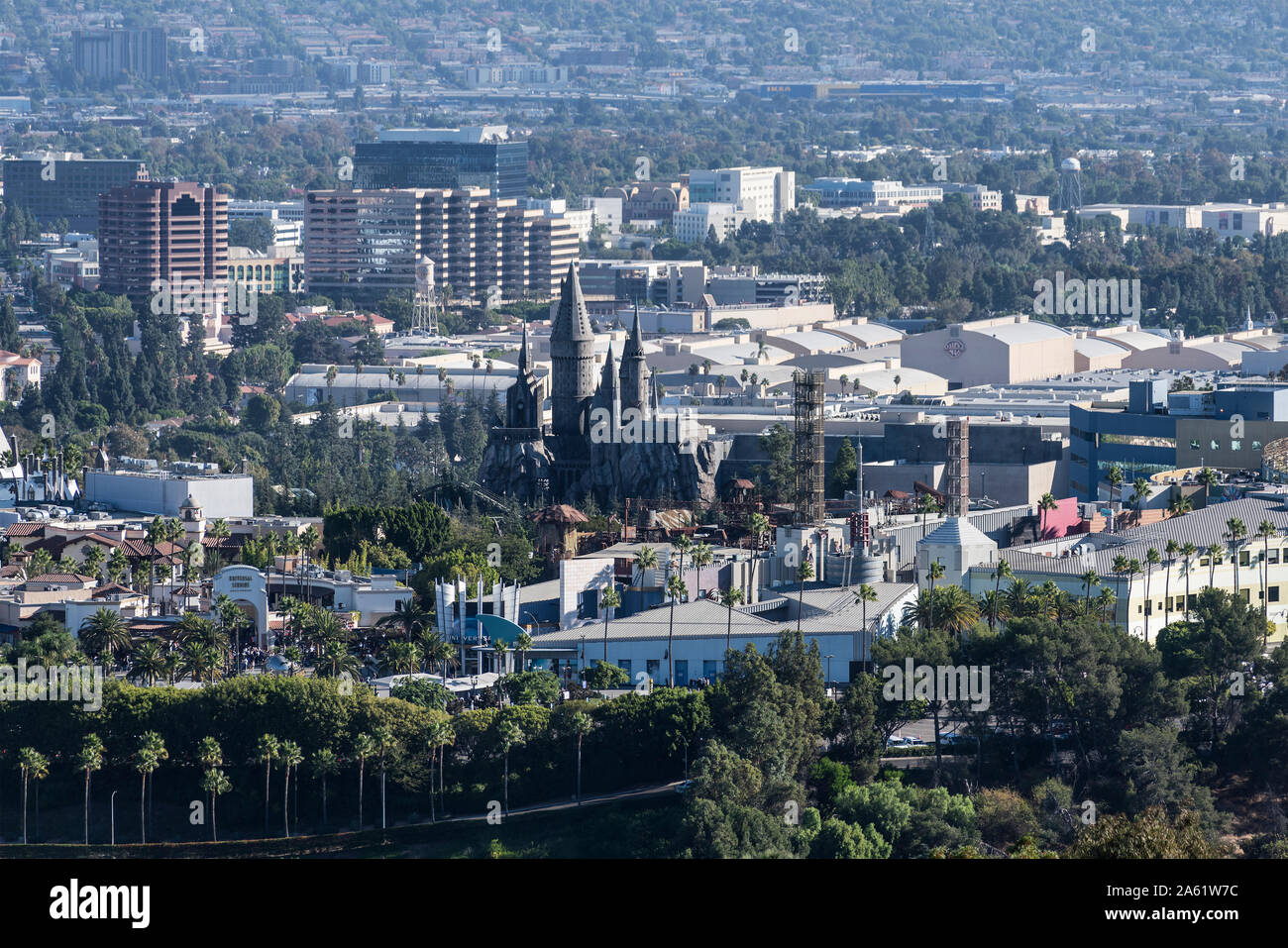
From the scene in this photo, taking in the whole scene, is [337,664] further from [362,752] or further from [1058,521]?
[1058,521]

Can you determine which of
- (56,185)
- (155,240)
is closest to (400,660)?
(155,240)

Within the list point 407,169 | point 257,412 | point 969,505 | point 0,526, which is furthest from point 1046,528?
point 407,169

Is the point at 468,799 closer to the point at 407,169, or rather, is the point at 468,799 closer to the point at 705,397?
the point at 705,397

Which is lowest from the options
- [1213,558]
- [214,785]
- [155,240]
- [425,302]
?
[425,302]

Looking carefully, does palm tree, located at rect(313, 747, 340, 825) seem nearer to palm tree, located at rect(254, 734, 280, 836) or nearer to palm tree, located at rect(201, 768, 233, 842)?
palm tree, located at rect(254, 734, 280, 836)
